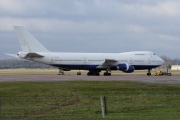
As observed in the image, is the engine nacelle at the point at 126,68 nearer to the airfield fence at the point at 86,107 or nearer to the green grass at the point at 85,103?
the green grass at the point at 85,103

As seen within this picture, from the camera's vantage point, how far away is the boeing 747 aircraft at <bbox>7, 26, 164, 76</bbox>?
215 ft

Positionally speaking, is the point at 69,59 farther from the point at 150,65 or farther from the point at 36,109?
the point at 36,109

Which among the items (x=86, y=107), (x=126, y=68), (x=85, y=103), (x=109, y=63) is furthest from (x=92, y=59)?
(x=86, y=107)

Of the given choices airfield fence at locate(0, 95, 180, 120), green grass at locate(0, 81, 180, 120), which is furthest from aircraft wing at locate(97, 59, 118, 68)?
airfield fence at locate(0, 95, 180, 120)

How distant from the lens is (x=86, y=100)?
2670 centimetres

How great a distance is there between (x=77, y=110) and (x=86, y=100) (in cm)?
424

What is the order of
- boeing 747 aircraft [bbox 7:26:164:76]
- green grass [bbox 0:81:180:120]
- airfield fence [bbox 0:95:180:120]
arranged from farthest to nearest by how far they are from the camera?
1. boeing 747 aircraft [bbox 7:26:164:76]
2. green grass [bbox 0:81:180:120]
3. airfield fence [bbox 0:95:180:120]

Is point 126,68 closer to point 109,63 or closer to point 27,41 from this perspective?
point 109,63

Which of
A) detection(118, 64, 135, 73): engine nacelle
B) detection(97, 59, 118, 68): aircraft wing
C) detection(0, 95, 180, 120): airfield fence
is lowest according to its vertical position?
detection(0, 95, 180, 120): airfield fence

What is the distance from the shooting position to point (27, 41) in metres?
65.6

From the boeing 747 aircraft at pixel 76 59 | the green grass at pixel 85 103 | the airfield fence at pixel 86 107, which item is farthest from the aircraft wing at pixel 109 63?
the airfield fence at pixel 86 107

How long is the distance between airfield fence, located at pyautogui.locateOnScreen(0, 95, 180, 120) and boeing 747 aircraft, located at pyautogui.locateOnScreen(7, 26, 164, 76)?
124 feet

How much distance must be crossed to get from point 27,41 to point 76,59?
7197mm

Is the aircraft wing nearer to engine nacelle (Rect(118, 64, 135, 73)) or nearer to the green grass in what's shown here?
engine nacelle (Rect(118, 64, 135, 73))
